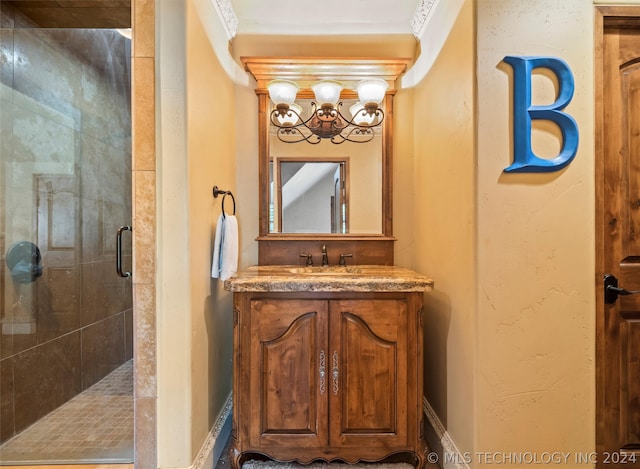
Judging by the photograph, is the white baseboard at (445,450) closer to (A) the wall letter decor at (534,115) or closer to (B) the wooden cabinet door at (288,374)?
(B) the wooden cabinet door at (288,374)

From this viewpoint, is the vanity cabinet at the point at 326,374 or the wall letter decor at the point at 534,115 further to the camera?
the vanity cabinet at the point at 326,374

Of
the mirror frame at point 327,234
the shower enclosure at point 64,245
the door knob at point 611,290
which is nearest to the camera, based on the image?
the door knob at point 611,290

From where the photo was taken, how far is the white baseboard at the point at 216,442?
136cm

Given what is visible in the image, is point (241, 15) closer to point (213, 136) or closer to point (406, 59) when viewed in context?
point (213, 136)

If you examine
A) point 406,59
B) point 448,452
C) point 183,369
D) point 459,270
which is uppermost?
A: point 406,59

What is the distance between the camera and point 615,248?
132 centimetres

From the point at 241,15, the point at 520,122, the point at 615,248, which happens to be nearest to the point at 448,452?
the point at 615,248

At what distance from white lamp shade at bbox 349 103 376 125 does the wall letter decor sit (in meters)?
0.88

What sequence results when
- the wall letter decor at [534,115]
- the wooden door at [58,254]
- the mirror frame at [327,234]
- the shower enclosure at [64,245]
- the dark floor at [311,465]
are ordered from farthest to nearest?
the mirror frame at [327,234]
the wooden door at [58,254]
the shower enclosure at [64,245]
the dark floor at [311,465]
the wall letter decor at [534,115]

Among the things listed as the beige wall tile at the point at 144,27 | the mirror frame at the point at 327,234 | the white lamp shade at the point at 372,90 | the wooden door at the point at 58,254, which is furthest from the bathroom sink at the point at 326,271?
the wooden door at the point at 58,254

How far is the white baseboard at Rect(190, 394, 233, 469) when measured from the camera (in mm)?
1363

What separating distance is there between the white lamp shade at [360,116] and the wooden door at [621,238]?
3.70ft

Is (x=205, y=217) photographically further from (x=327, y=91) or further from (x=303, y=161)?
(x=327, y=91)

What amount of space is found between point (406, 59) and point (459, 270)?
138cm
